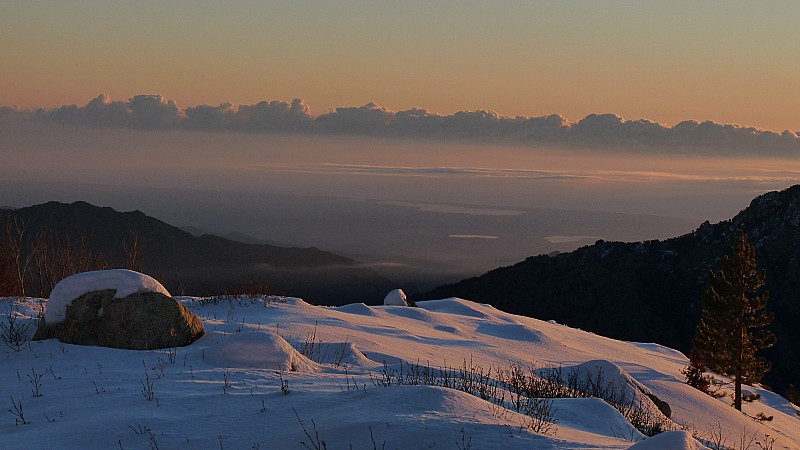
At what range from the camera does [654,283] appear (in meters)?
124

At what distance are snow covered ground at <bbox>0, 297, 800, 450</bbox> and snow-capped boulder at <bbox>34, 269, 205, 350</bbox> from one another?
1.08ft

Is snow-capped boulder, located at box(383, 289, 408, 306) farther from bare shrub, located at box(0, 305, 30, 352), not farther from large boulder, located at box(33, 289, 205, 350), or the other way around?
bare shrub, located at box(0, 305, 30, 352)

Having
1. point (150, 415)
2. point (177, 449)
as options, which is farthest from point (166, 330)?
point (177, 449)

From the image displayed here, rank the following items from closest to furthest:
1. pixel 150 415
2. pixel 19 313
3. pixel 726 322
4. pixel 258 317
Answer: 1. pixel 150 415
2. pixel 19 313
3. pixel 258 317
4. pixel 726 322

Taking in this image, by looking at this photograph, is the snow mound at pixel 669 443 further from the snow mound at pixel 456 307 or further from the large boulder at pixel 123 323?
the snow mound at pixel 456 307

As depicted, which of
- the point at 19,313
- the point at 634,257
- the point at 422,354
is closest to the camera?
the point at 19,313

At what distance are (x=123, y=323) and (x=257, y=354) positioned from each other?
2881 millimetres

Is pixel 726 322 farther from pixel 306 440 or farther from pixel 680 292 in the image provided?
pixel 680 292

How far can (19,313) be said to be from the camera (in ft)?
42.5

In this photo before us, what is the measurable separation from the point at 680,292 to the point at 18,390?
4838 inches

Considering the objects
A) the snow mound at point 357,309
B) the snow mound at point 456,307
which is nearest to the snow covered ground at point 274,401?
the snow mound at point 357,309

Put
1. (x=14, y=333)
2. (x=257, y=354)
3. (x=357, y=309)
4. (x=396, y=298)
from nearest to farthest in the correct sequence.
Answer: (x=257, y=354)
(x=14, y=333)
(x=357, y=309)
(x=396, y=298)

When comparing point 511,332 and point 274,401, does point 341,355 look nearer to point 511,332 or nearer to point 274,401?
point 274,401

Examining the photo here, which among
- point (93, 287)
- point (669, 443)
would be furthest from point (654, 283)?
point (669, 443)
